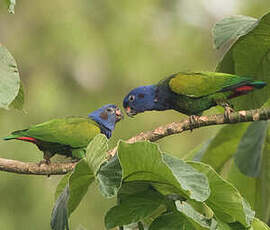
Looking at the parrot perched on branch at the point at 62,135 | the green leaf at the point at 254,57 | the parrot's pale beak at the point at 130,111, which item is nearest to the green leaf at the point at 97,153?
the green leaf at the point at 254,57

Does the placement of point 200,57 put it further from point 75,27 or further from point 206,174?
Answer: point 206,174

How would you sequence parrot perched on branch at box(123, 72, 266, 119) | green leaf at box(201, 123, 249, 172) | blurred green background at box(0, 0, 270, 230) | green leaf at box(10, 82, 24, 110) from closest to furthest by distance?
1. green leaf at box(10, 82, 24, 110)
2. green leaf at box(201, 123, 249, 172)
3. parrot perched on branch at box(123, 72, 266, 119)
4. blurred green background at box(0, 0, 270, 230)

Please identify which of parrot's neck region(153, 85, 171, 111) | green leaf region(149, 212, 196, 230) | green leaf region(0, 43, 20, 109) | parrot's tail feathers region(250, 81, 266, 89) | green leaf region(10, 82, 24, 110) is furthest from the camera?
parrot's neck region(153, 85, 171, 111)

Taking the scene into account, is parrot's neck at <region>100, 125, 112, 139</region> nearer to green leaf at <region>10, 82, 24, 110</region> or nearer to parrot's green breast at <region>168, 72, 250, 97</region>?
parrot's green breast at <region>168, 72, 250, 97</region>

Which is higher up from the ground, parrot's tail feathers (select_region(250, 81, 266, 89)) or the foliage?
the foliage

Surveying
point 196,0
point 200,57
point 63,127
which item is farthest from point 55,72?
point 63,127

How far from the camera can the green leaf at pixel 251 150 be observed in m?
2.47

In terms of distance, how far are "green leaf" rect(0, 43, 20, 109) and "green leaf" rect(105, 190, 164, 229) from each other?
0.33 meters

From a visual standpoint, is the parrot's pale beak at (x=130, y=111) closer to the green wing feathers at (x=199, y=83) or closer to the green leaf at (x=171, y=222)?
the green wing feathers at (x=199, y=83)

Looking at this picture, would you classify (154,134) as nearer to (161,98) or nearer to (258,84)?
(258,84)

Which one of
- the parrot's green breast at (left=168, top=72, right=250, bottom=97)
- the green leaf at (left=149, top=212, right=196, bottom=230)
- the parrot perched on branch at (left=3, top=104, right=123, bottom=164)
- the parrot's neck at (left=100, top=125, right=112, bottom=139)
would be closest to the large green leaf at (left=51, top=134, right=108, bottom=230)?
the green leaf at (left=149, top=212, right=196, bottom=230)

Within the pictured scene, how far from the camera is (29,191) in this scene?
633 cm

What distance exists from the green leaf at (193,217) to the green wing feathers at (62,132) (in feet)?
3.51

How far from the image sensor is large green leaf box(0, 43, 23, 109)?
4.21 feet
